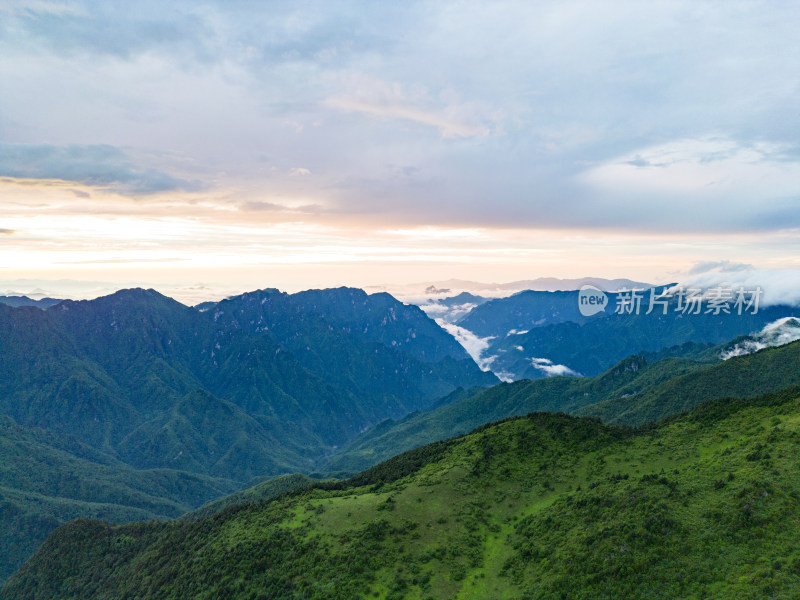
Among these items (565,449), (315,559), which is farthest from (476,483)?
(315,559)

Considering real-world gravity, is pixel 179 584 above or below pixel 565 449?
below

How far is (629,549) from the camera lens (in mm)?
86562

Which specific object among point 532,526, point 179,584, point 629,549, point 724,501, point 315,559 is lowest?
point 179,584

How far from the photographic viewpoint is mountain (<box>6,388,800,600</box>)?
3253 inches

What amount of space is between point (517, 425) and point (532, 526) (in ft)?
150

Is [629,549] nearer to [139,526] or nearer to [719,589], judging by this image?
[719,589]

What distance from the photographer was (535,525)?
11012cm

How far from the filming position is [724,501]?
9112 centimetres

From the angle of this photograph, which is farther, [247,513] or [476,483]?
[247,513]

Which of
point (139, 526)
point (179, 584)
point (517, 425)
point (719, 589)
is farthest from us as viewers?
point (139, 526)

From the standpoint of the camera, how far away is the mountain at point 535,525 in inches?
3253

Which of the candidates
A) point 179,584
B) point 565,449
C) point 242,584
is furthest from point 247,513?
point 565,449

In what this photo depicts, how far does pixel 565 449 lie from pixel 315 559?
7745cm

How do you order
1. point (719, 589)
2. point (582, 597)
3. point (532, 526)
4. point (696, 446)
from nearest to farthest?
point (719, 589)
point (582, 597)
point (532, 526)
point (696, 446)
